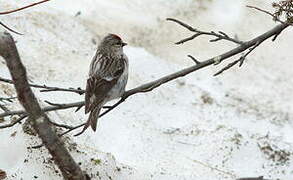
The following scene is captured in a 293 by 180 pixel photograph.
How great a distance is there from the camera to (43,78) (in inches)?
387

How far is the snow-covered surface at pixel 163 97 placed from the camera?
677cm

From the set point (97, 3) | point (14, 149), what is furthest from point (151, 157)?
point (97, 3)

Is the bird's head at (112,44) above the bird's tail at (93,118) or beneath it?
beneath

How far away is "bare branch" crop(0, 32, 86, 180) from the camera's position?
304 cm

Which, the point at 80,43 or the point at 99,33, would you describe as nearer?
the point at 80,43

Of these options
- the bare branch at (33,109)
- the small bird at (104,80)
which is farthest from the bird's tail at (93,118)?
the bare branch at (33,109)

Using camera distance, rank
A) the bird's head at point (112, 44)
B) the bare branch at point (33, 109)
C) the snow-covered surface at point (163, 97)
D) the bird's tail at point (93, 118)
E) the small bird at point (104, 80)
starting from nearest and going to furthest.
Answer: the bare branch at point (33, 109) < the bird's tail at point (93, 118) < the small bird at point (104, 80) < the bird's head at point (112, 44) < the snow-covered surface at point (163, 97)

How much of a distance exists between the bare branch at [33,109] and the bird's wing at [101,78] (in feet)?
3.05

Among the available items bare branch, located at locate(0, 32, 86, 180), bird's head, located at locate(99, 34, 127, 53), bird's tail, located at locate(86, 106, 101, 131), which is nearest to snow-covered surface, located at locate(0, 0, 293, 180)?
bird's tail, located at locate(86, 106, 101, 131)

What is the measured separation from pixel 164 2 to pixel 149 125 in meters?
6.39

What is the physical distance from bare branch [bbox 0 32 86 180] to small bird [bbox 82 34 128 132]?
0.76 meters

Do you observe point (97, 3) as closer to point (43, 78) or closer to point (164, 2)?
point (164, 2)

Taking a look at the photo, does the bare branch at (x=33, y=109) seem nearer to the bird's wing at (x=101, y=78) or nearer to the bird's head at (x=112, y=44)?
the bird's wing at (x=101, y=78)

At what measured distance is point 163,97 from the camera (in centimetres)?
1105
